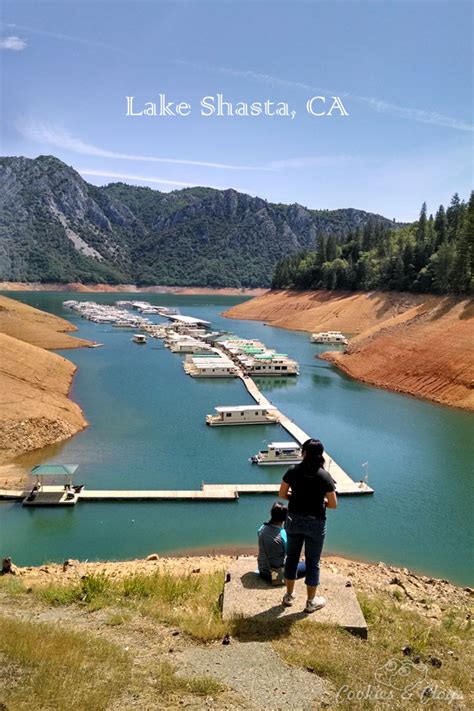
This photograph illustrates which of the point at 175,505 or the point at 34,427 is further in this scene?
the point at 34,427

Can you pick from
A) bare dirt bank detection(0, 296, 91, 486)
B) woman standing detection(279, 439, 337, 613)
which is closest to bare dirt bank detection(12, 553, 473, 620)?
woman standing detection(279, 439, 337, 613)

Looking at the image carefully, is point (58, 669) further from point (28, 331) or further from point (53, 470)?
point (28, 331)

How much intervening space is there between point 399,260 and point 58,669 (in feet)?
366

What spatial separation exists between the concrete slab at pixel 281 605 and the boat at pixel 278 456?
22.5m

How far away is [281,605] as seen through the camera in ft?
31.3

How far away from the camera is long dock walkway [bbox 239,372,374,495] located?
29594mm

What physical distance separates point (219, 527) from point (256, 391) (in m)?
30.7

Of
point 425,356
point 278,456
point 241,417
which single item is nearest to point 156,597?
point 278,456

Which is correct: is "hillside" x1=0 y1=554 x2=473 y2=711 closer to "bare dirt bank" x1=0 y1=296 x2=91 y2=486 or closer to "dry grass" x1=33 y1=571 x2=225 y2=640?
"dry grass" x1=33 y1=571 x2=225 y2=640

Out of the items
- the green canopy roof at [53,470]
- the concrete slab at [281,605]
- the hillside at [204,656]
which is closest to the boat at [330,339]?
the green canopy roof at [53,470]

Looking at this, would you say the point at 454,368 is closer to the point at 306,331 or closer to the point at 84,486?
the point at 84,486

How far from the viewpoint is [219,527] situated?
25375 mm

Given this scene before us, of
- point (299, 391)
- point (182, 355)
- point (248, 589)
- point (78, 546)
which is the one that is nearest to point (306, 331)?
point (182, 355)

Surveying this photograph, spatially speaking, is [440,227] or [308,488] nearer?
[308,488]
